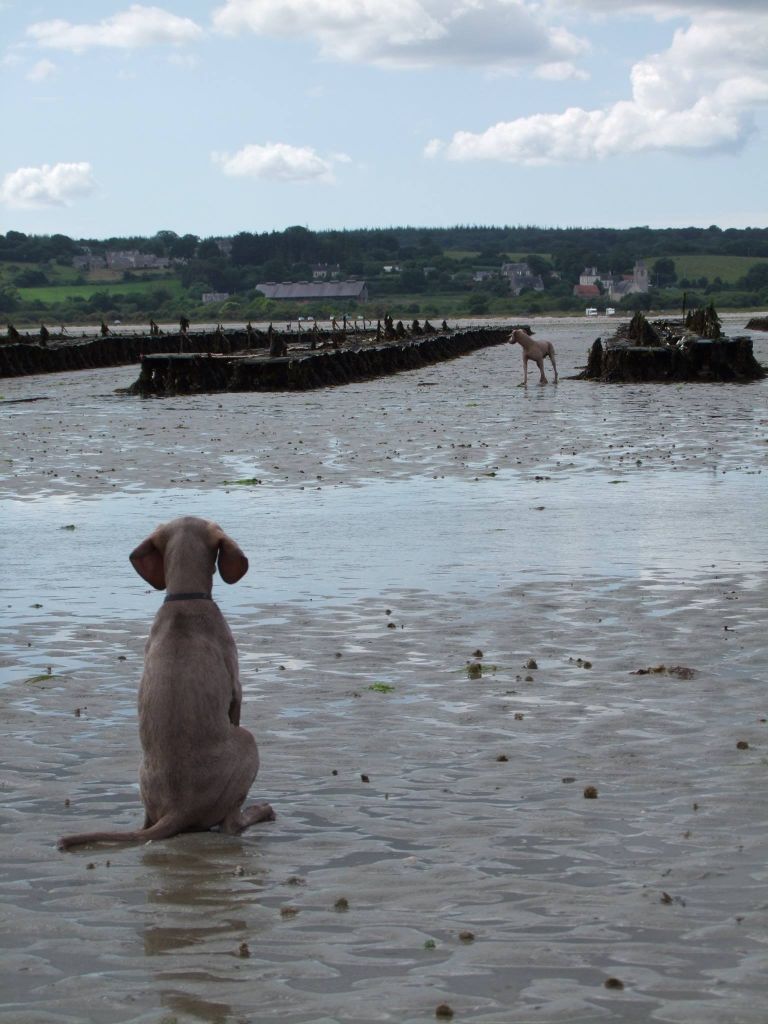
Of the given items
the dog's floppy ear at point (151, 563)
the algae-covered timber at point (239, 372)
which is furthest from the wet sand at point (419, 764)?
the algae-covered timber at point (239, 372)

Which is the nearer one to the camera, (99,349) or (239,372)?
(239,372)

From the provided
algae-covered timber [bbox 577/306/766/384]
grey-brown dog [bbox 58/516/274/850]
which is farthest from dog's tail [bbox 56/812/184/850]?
algae-covered timber [bbox 577/306/766/384]

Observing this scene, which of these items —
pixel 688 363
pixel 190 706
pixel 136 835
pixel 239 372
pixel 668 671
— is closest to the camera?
pixel 136 835

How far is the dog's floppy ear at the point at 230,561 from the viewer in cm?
648

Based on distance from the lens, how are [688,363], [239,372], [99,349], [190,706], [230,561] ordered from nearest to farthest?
[190,706] → [230,561] → [239,372] → [688,363] → [99,349]

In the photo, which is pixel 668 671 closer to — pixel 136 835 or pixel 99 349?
pixel 136 835

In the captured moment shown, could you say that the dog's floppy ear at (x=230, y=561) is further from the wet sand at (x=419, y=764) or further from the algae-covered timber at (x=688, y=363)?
the algae-covered timber at (x=688, y=363)

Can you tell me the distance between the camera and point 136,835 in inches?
243

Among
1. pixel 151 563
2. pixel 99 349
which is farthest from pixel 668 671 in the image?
pixel 99 349

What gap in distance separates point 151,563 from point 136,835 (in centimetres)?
116

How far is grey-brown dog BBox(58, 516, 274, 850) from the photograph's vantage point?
20.6 ft

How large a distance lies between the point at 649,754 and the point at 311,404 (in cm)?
2693

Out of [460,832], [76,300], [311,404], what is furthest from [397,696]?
[76,300]

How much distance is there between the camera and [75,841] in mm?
6109
